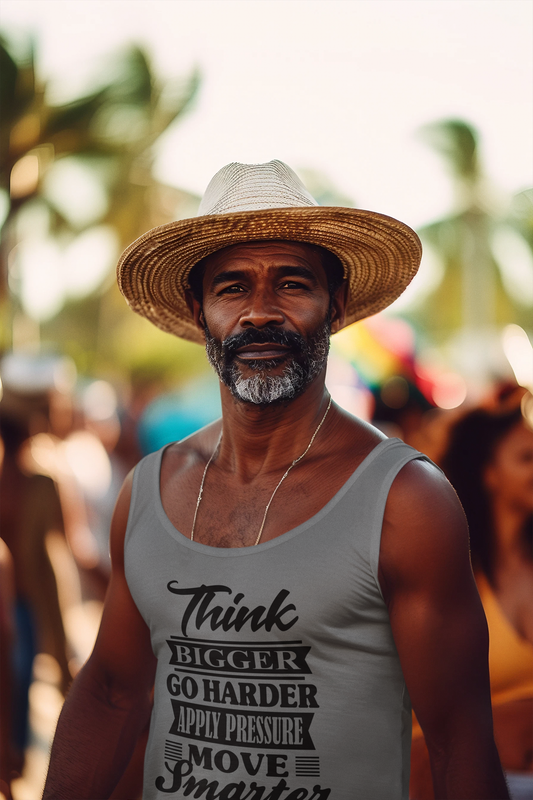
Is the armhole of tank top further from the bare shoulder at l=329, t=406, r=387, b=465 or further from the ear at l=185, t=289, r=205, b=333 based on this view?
the ear at l=185, t=289, r=205, b=333

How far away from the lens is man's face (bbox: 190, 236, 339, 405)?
6.90 feet

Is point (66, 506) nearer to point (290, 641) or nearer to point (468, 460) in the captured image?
point (468, 460)

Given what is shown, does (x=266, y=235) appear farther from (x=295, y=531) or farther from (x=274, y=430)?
(x=295, y=531)

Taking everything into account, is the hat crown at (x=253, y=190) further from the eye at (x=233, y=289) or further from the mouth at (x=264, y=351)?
the mouth at (x=264, y=351)

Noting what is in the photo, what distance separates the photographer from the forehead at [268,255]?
217cm

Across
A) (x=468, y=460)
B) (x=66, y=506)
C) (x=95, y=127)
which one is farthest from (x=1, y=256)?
(x=468, y=460)

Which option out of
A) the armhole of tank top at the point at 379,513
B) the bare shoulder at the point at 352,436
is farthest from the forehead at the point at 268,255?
the armhole of tank top at the point at 379,513

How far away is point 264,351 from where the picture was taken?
2109mm

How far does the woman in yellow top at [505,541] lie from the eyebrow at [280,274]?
6.07 ft

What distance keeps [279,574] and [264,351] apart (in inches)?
25.1

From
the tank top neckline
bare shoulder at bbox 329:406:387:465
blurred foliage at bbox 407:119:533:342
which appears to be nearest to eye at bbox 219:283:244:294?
bare shoulder at bbox 329:406:387:465

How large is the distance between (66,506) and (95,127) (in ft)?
78.1

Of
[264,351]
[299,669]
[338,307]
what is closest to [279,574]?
[299,669]

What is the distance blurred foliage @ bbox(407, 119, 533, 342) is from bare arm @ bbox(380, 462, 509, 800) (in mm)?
33509
